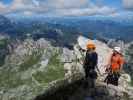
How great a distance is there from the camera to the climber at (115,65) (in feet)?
115

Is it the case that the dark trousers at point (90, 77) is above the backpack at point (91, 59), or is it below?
below

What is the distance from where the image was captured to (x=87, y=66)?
115 feet

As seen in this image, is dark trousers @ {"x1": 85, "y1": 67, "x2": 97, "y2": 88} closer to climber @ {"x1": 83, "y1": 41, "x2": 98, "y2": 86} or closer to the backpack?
climber @ {"x1": 83, "y1": 41, "x2": 98, "y2": 86}

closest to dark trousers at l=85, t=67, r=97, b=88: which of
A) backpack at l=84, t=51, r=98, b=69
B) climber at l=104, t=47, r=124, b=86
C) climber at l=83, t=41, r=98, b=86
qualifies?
climber at l=83, t=41, r=98, b=86

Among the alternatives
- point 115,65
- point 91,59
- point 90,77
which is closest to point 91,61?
point 91,59

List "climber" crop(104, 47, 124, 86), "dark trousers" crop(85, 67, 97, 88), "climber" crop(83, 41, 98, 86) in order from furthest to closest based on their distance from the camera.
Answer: "climber" crop(104, 47, 124, 86)
"climber" crop(83, 41, 98, 86)
"dark trousers" crop(85, 67, 97, 88)

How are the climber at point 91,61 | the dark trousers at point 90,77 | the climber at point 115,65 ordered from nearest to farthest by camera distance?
the dark trousers at point 90,77, the climber at point 91,61, the climber at point 115,65

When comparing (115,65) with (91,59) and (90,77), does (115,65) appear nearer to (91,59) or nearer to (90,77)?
(91,59)

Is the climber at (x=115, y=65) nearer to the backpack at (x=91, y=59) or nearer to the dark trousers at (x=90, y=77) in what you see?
the backpack at (x=91, y=59)

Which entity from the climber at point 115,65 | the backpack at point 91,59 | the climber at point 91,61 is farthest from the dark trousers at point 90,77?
the climber at point 115,65

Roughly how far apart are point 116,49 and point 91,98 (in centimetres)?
643

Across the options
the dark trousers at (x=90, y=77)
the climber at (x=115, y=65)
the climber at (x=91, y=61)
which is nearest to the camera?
the dark trousers at (x=90, y=77)

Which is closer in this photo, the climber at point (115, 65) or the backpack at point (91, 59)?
the backpack at point (91, 59)

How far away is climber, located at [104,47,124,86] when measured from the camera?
35.1m
